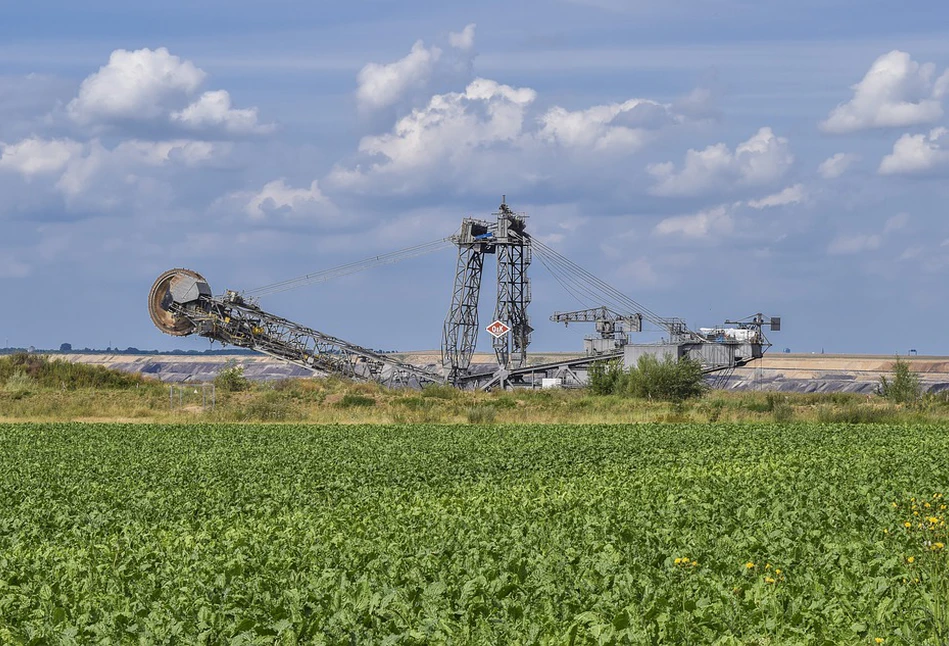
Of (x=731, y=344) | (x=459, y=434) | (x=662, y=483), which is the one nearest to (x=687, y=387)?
(x=731, y=344)

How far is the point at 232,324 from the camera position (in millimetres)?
79875

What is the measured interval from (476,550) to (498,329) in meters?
72.8

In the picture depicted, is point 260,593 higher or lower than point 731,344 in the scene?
lower

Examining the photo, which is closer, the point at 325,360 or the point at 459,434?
the point at 459,434

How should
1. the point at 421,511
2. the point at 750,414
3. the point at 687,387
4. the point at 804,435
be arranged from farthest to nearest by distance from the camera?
the point at 687,387 → the point at 750,414 → the point at 804,435 → the point at 421,511

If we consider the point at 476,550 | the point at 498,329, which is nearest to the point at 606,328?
the point at 498,329

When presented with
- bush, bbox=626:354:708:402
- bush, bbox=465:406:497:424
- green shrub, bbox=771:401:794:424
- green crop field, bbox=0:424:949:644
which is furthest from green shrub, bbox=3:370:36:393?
green shrub, bbox=771:401:794:424

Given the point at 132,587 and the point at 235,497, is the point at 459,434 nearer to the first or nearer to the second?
the point at 235,497

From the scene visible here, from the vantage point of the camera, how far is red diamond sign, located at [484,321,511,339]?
286 feet

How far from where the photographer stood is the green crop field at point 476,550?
10977 millimetres

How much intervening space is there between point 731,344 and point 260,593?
249 ft

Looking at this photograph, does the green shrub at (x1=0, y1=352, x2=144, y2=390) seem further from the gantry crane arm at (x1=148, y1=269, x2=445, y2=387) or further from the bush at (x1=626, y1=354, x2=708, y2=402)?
the bush at (x1=626, y1=354, x2=708, y2=402)

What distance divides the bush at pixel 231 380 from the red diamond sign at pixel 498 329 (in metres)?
19.4

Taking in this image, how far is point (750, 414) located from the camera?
5419 centimetres
